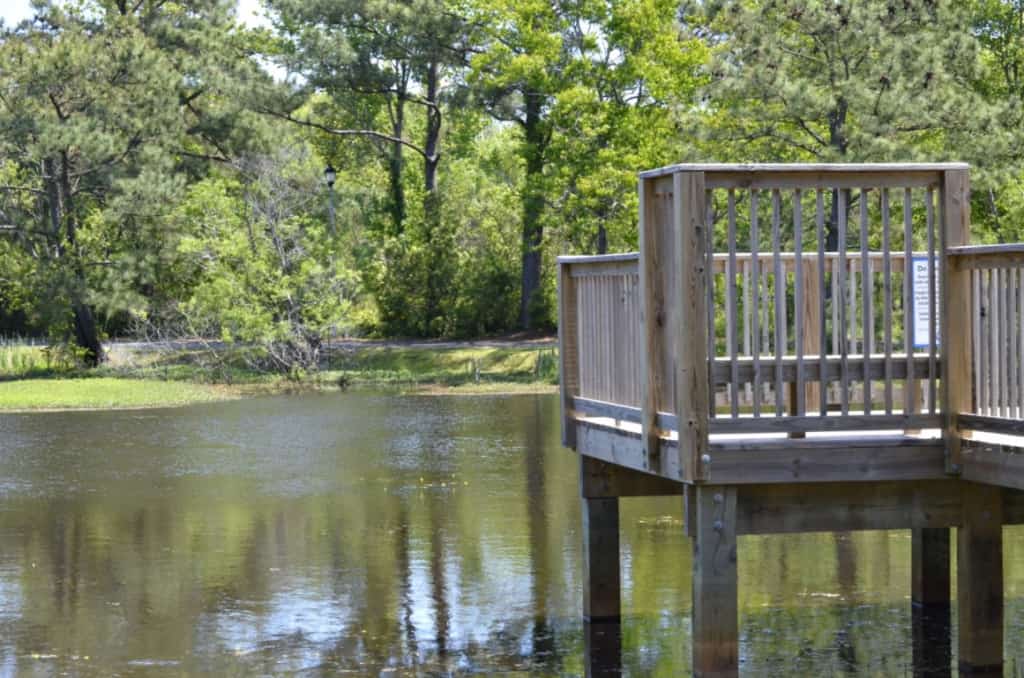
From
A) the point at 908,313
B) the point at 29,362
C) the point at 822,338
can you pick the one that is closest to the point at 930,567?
the point at 822,338

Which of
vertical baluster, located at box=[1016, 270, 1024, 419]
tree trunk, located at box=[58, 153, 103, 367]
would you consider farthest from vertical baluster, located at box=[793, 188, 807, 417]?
tree trunk, located at box=[58, 153, 103, 367]

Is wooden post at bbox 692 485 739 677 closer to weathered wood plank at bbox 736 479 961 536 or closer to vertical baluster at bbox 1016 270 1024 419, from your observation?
weathered wood plank at bbox 736 479 961 536

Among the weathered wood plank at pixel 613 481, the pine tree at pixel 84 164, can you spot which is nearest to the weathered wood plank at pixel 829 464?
the weathered wood plank at pixel 613 481

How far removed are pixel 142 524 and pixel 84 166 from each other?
2861 cm

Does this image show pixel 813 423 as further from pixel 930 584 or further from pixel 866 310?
pixel 930 584

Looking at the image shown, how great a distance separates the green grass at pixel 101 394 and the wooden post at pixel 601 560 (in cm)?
2408

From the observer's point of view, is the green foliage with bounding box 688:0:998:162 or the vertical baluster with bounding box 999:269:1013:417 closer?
the vertical baluster with bounding box 999:269:1013:417

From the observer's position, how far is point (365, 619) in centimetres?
1203

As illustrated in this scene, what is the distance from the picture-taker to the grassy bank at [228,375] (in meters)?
36.4

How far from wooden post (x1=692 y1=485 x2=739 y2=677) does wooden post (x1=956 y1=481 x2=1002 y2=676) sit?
148cm

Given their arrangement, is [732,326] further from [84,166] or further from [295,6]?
[295,6]

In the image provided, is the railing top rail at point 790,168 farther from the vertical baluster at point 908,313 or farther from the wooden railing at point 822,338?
the vertical baluster at point 908,313

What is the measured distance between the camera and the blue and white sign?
31.7 ft

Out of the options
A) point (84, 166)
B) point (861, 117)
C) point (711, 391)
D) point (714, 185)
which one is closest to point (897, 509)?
point (711, 391)
